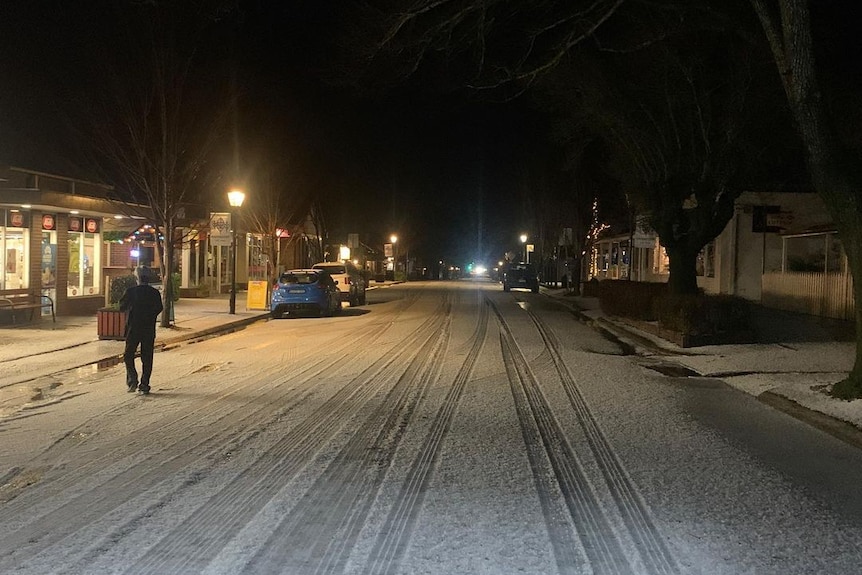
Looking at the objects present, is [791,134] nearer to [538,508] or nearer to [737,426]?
[737,426]

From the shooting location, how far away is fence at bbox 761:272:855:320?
21562 mm

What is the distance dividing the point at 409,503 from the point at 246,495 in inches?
51.5

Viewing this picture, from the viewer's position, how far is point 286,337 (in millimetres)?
19469

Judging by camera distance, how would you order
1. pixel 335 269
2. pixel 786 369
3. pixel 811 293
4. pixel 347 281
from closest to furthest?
pixel 786 369 < pixel 811 293 < pixel 347 281 < pixel 335 269

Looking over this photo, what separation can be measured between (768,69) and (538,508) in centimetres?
1501

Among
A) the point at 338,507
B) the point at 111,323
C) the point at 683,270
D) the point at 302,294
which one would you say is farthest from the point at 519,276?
the point at 338,507

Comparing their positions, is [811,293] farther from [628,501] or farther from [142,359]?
[628,501]

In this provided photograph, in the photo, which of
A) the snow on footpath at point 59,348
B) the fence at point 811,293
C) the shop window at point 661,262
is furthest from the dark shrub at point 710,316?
the shop window at point 661,262

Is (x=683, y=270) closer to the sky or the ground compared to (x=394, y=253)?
closer to the ground

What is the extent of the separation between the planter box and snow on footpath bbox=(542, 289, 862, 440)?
11291 mm

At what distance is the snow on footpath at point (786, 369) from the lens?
395 inches

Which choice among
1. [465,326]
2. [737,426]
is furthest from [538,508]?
[465,326]

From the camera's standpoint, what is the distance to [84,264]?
24484 millimetres

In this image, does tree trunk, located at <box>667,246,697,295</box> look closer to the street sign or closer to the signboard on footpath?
the street sign
